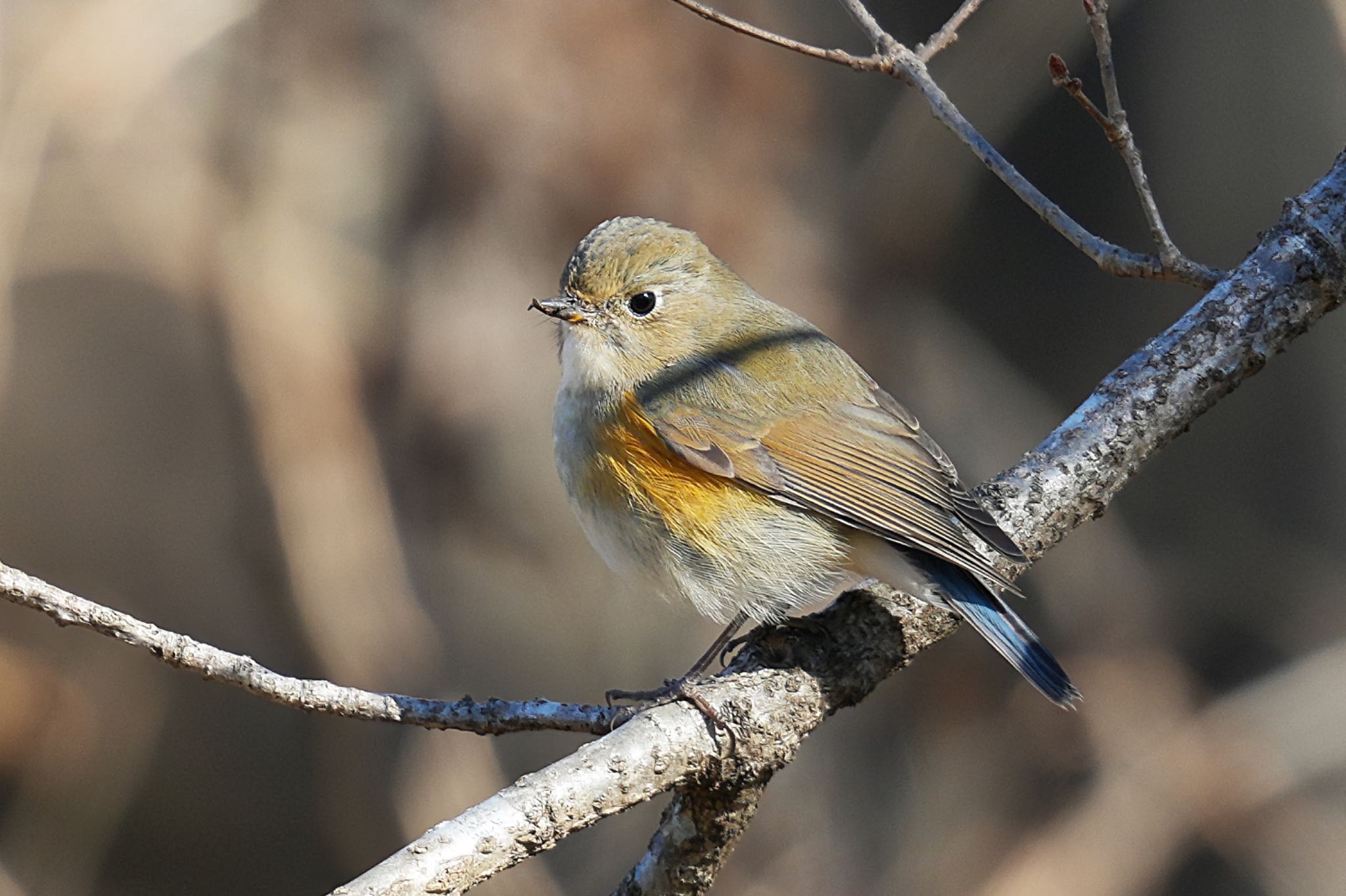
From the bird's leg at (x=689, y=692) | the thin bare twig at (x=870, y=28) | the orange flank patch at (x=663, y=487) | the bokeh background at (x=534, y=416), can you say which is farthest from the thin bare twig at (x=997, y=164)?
the bokeh background at (x=534, y=416)

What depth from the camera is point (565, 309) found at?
2.93 m

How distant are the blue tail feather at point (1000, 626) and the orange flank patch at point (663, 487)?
15.5 inches

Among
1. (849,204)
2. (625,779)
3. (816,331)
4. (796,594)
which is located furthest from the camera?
(849,204)

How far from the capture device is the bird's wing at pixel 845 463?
2561 mm

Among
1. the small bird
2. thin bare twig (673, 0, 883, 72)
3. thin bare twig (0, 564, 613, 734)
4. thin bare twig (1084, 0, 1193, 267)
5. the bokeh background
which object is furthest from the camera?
the bokeh background

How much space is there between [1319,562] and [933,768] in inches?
61.0

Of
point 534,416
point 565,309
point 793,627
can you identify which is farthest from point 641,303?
point 534,416

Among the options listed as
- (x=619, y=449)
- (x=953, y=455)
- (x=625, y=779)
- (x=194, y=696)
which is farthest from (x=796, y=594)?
(x=194, y=696)

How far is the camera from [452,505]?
4727 millimetres

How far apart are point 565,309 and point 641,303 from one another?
182 mm

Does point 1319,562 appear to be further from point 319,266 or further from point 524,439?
point 319,266

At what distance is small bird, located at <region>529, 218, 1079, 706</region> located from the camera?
2.59 m

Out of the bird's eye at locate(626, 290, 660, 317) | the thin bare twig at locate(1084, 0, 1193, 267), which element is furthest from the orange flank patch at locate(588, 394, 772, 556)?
the thin bare twig at locate(1084, 0, 1193, 267)

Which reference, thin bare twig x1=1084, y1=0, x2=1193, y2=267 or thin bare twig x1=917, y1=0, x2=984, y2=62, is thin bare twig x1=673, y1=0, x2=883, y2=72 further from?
thin bare twig x1=1084, y1=0, x2=1193, y2=267
